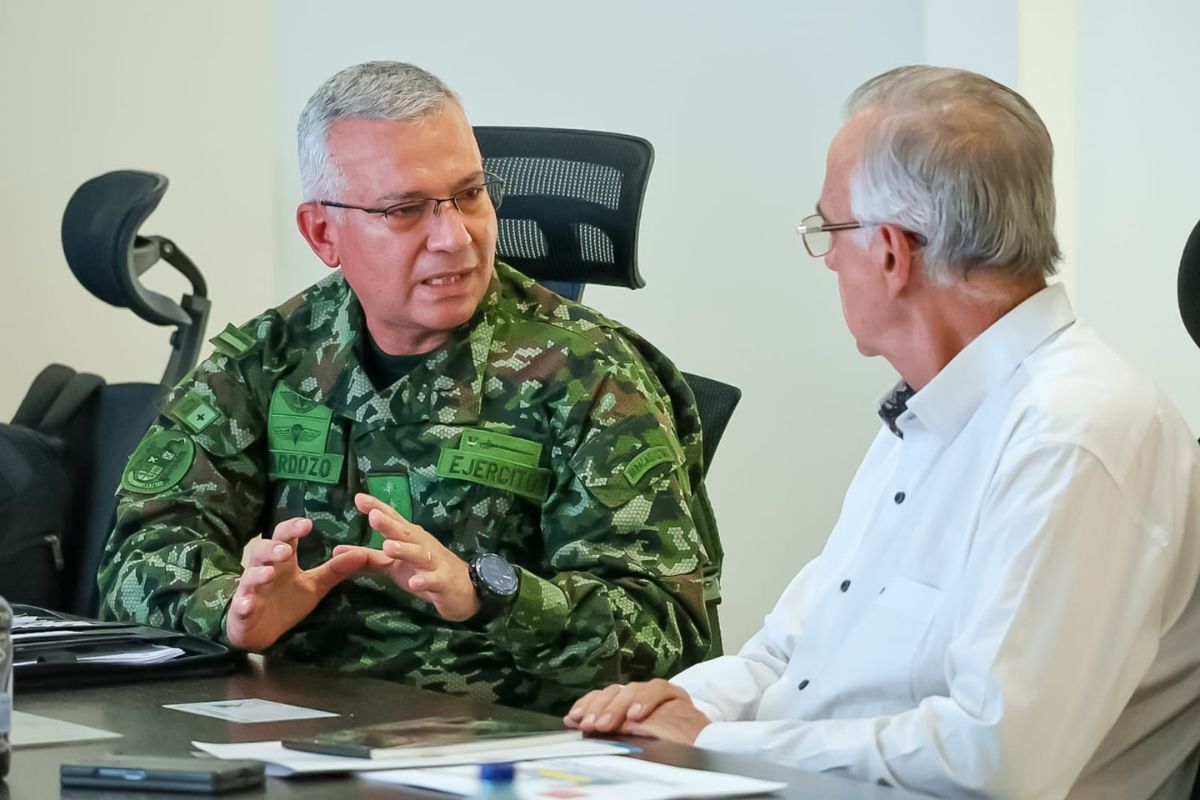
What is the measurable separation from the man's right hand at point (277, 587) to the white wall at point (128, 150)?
8.54 feet

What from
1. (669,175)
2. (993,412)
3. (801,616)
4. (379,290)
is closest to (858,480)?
(801,616)

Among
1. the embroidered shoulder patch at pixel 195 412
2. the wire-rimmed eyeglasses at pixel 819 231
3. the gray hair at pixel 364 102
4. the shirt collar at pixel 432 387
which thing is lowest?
the embroidered shoulder patch at pixel 195 412

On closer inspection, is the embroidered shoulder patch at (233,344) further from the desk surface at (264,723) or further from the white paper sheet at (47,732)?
the white paper sheet at (47,732)

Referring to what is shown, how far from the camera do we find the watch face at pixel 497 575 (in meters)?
1.86

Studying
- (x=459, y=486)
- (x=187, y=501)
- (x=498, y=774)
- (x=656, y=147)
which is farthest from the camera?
(x=656, y=147)

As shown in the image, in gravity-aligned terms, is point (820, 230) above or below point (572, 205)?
below

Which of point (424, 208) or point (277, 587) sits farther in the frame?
point (424, 208)

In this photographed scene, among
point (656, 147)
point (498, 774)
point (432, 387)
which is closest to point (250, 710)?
point (432, 387)

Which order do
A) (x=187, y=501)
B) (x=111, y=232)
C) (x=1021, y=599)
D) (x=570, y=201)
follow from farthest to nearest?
1. (x=111, y=232)
2. (x=570, y=201)
3. (x=187, y=501)
4. (x=1021, y=599)

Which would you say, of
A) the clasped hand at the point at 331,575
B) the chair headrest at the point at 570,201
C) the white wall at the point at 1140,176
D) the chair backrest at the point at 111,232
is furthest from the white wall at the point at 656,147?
the clasped hand at the point at 331,575

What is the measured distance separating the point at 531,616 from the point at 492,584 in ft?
0.25

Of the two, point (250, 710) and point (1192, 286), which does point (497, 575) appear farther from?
point (1192, 286)

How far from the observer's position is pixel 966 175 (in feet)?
5.13

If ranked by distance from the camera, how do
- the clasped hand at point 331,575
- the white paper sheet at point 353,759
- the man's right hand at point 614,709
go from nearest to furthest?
the white paper sheet at point 353,759, the man's right hand at point 614,709, the clasped hand at point 331,575
